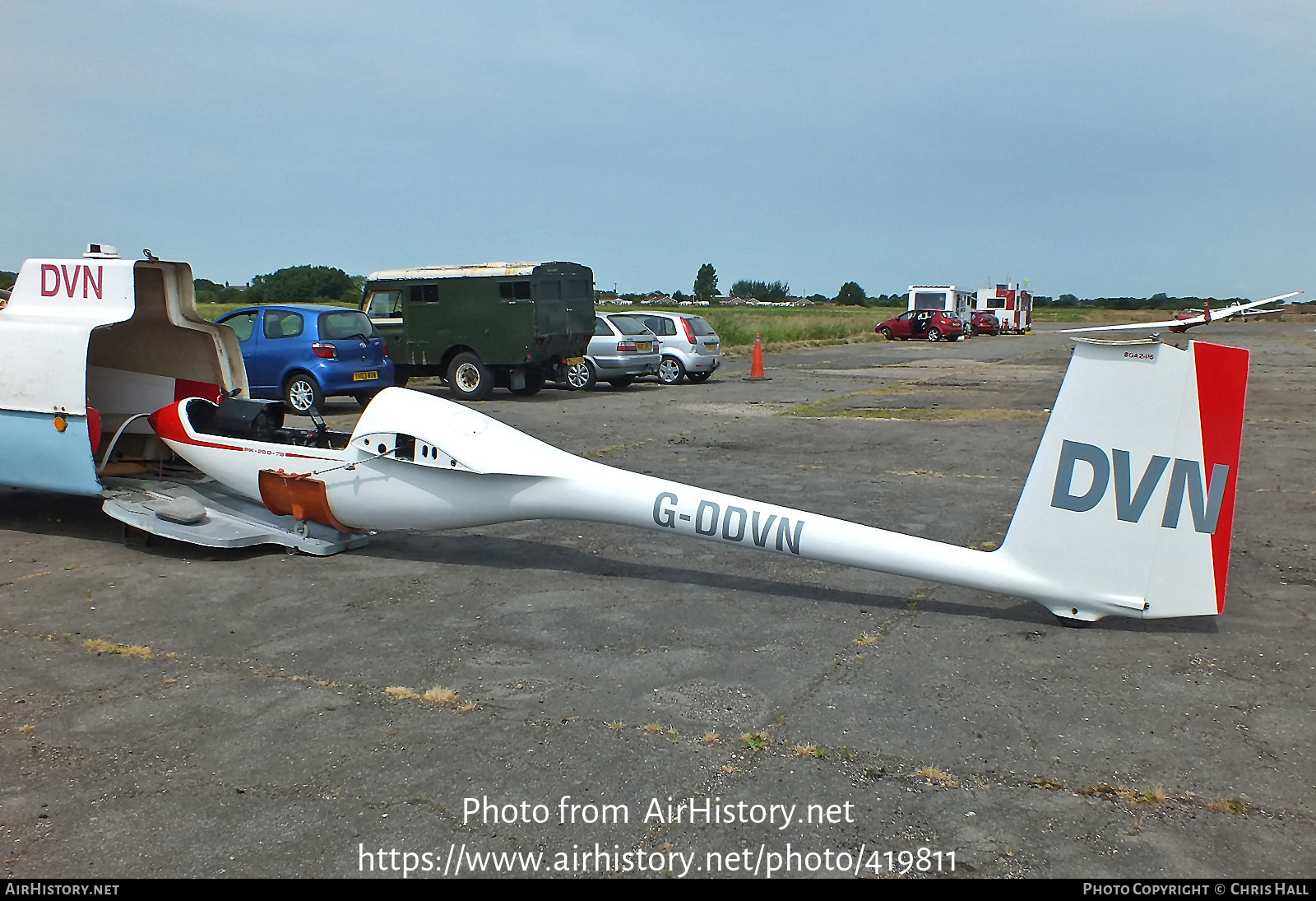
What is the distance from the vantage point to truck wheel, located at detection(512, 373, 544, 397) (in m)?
18.4

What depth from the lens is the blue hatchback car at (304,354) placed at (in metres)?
14.8

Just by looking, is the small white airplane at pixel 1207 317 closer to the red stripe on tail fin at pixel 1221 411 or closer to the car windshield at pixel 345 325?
the red stripe on tail fin at pixel 1221 411

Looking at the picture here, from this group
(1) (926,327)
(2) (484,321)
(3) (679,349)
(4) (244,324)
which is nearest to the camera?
(4) (244,324)

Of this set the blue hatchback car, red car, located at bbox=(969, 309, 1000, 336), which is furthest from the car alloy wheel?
red car, located at bbox=(969, 309, 1000, 336)

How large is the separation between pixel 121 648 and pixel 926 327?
153 ft

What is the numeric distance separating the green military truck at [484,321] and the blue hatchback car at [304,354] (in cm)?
277

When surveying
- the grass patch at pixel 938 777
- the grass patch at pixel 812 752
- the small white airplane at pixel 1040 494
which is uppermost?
the small white airplane at pixel 1040 494

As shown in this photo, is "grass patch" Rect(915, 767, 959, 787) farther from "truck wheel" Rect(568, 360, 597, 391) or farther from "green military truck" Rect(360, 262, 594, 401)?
"truck wheel" Rect(568, 360, 597, 391)

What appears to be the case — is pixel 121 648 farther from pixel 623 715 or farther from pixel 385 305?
pixel 385 305

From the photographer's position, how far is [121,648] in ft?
17.2

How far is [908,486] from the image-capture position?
9.54 meters

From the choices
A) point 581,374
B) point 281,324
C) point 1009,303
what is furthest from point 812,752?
point 1009,303

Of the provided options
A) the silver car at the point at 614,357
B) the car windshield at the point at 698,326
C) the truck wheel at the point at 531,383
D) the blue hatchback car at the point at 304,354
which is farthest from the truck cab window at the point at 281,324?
the car windshield at the point at 698,326

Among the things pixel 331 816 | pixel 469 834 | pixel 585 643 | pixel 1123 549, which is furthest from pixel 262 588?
pixel 1123 549
